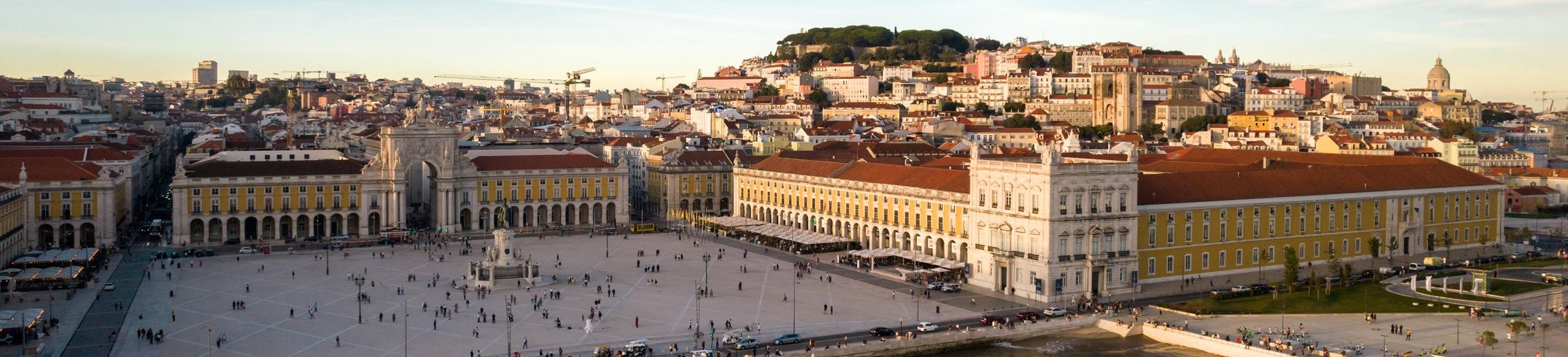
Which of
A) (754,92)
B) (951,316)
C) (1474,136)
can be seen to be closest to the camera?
(951,316)

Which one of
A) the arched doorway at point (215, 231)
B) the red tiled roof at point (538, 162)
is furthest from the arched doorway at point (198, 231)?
the red tiled roof at point (538, 162)

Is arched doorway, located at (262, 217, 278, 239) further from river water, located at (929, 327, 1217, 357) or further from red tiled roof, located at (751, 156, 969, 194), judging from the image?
river water, located at (929, 327, 1217, 357)

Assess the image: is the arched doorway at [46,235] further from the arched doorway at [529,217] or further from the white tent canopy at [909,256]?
the white tent canopy at [909,256]

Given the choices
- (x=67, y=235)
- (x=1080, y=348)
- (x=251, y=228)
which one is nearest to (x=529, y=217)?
(x=251, y=228)

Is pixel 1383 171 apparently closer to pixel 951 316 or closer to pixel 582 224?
pixel 951 316

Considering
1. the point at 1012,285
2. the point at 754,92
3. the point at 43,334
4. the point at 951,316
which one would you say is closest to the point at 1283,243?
the point at 1012,285

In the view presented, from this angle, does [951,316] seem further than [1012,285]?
No
